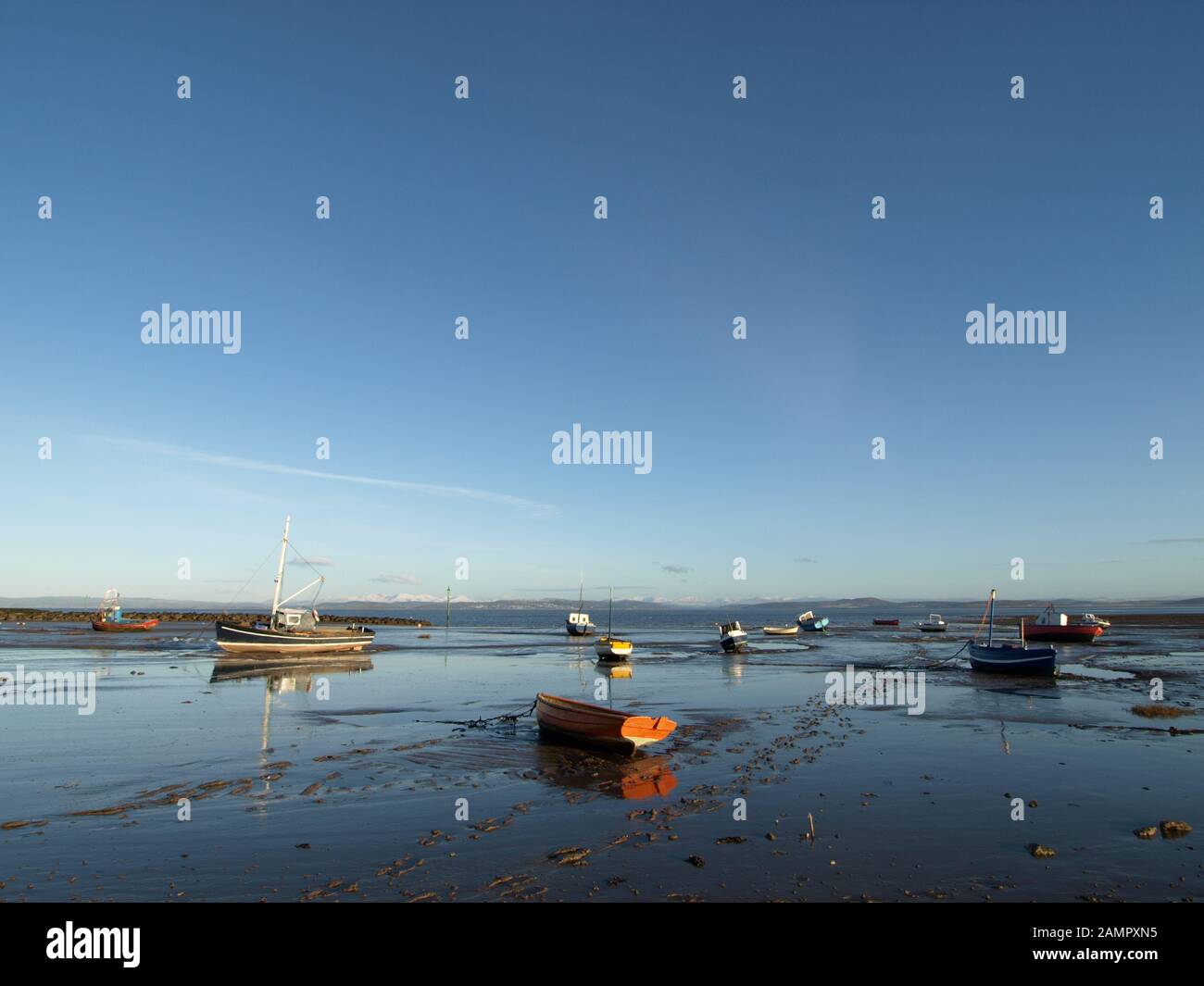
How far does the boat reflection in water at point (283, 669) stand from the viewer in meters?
43.6

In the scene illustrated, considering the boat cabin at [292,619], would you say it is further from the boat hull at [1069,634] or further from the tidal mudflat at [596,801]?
the boat hull at [1069,634]

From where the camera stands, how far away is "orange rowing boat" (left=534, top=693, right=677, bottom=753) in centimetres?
2373

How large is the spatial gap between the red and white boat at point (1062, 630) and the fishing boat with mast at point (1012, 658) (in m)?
39.3

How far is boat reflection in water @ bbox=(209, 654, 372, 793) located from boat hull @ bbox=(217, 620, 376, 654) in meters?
0.74

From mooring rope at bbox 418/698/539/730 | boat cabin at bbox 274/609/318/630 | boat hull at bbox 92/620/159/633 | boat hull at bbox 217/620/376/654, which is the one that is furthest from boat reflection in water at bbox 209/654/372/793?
boat hull at bbox 92/620/159/633

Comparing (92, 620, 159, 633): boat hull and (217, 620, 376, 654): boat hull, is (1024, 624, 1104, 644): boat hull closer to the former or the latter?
(217, 620, 376, 654): boat hull

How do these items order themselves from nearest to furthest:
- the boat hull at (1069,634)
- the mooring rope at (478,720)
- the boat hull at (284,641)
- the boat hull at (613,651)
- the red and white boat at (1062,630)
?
1. the mooring rope at (478,720)
2. the boat hull at (613,651)
3. the boat hull at (284,641)
4. the boat hull at (1069,634)
5. the red and white boat at (1062,630)

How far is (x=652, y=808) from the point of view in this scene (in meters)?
17.8

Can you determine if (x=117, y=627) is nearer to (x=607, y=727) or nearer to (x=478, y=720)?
(x=478, y=720)

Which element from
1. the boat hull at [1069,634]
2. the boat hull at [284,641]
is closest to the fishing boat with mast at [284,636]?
the boat hull at [284,641]

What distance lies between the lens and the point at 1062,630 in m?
84.6

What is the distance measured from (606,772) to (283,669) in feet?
143
